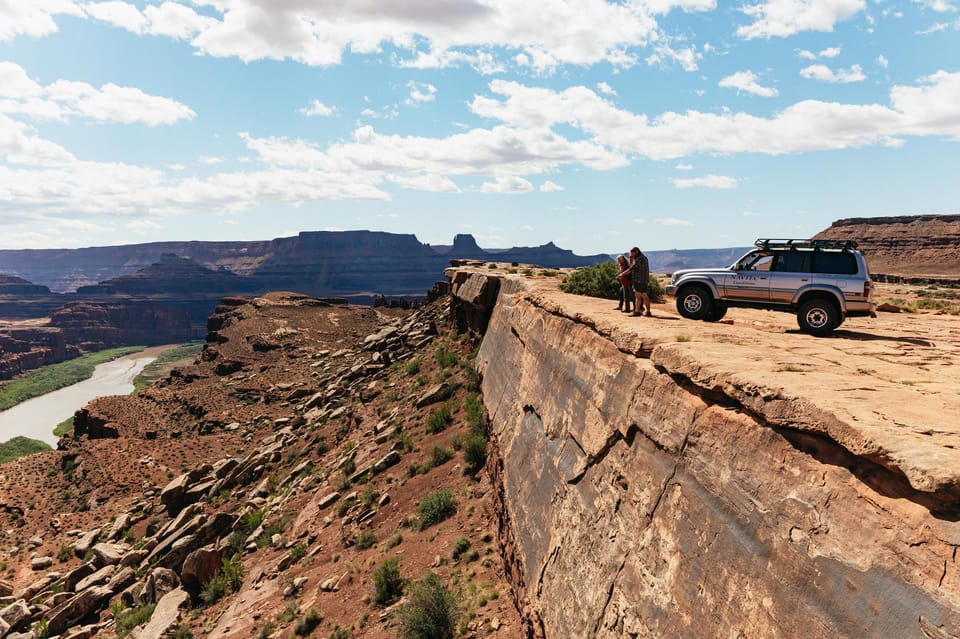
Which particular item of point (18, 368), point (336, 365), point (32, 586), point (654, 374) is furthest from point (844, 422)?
point (18, 368)

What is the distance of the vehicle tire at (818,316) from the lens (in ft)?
34.3

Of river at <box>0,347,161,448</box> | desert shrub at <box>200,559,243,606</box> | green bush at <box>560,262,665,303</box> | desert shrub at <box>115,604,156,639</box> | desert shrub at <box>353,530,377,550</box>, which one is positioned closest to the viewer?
desert shrub at <box>353,530,377,550</box>

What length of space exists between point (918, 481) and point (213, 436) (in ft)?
134

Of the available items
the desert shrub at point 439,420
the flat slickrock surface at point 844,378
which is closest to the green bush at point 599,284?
the desert shrub at point 439,420

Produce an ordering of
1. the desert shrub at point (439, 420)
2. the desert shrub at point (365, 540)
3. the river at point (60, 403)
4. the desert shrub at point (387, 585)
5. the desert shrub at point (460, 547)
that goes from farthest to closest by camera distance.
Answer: the river at point (60, 403) < the desert shrub at point (439, 420) < the desert shrub at point (365, 540) < the desert shrub at point (460, 547) < the desert shrub at point (387, 585)

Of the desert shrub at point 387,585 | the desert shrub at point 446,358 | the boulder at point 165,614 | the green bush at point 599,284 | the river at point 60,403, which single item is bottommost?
the river at point 60,403

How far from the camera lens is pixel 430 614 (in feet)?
30.9

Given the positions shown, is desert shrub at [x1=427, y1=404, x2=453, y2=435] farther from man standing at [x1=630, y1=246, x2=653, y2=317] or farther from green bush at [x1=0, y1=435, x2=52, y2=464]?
green bush at [x1=0, y1=435, x2=52, y2=464]

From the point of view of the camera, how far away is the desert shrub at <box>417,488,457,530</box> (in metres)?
13.4

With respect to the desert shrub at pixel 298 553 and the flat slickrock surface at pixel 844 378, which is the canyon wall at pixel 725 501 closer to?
the flat slickrock surface at pixel 844 378

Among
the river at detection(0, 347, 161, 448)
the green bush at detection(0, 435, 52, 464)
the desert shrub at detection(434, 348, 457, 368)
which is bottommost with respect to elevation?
the river at detection(0, 347, 161, 448)

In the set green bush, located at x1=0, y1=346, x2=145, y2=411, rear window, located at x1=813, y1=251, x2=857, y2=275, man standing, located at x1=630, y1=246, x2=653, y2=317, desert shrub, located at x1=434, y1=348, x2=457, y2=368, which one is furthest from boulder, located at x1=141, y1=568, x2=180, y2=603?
green bush, located at x1=0, y1=346, x2=145, y2=411

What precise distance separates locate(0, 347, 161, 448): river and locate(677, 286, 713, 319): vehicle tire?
96850mm

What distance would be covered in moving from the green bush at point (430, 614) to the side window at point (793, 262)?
9007 mm
